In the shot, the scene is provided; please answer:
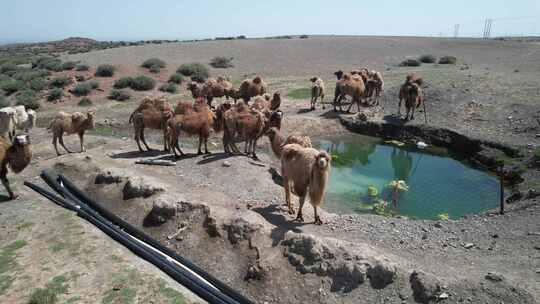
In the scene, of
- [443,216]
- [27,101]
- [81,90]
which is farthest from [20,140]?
[81,90]

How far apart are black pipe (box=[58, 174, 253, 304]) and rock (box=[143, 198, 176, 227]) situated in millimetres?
461

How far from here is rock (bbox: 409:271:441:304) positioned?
A: 21.3 ft

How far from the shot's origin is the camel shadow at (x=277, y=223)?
313 inches

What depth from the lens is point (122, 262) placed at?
7.39m

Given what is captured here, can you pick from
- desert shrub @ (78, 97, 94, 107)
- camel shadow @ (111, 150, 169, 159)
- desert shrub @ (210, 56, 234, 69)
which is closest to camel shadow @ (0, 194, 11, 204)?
camel shadow @ (111, 150, 169, 159)

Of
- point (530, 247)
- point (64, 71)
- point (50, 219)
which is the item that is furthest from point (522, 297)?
point (64, 71)

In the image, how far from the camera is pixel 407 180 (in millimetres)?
13938

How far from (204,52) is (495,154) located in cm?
4164

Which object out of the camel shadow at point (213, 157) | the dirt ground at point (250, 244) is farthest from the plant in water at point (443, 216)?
the camel shadow at point (213, 157)

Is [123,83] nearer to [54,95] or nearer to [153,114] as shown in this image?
[54,95]

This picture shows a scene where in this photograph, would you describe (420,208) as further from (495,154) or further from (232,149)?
(232,149)

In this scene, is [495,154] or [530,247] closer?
[530,247]

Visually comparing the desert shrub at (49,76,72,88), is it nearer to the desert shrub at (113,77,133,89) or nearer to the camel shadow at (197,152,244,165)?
the desert shrub at (113,77,133,89)

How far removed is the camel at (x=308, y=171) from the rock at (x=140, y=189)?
10.8 feet
